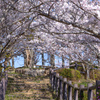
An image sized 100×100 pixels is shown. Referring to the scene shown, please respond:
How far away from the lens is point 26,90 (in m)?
11.4

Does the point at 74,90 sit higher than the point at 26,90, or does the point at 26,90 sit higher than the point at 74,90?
the point at 74,90

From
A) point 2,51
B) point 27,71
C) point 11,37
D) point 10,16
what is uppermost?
point 10,16

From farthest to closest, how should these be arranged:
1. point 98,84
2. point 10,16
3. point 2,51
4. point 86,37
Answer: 1. point 86,37
2. point 10,16
3. point 2,51
4. point 98,84

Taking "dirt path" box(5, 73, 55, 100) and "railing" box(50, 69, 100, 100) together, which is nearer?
"railing" box(50, 69, 100, 100)

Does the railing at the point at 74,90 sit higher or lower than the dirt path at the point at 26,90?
higher

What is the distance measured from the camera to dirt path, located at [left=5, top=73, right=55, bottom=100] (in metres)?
9.70

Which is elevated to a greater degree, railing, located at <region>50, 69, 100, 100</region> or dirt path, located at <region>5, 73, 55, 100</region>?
railing, located at <region>50, 69, 100, 100</region>

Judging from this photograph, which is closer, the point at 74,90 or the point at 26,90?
the point at 74,90

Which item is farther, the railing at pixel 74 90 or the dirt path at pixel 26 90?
the dirt path at pixel 26 90

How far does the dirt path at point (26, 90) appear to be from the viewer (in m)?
9.70

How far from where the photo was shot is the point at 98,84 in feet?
12.7

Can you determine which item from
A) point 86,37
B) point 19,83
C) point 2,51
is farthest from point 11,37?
point 19,83

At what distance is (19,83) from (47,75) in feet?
13.2

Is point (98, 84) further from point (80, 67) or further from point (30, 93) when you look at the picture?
point (80, 67)
